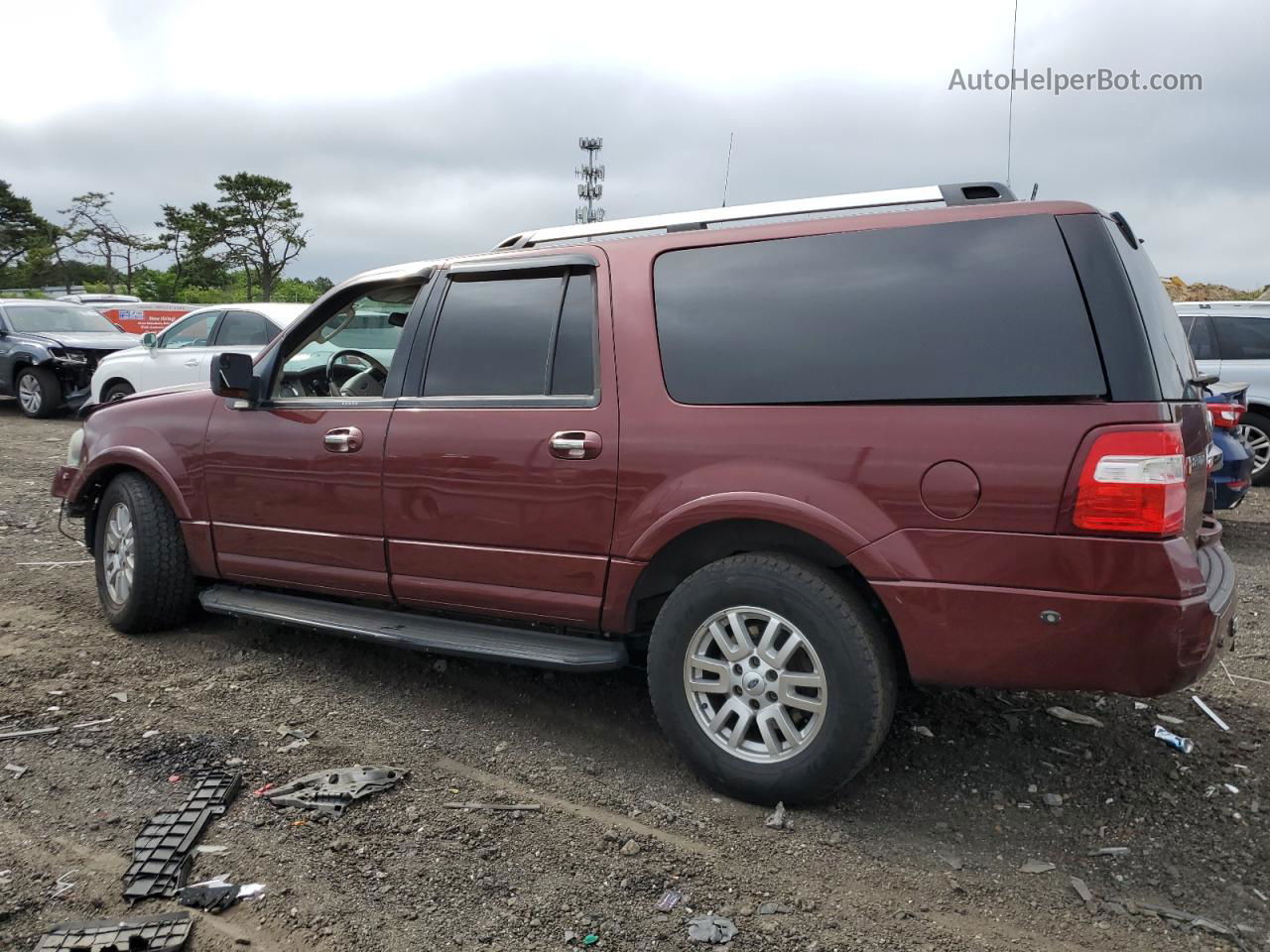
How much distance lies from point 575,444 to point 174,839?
174cm

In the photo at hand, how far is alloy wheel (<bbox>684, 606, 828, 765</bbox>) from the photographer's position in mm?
3074

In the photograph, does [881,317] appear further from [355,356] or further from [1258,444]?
[1258,444]

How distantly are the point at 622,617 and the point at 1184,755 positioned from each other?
212 cm

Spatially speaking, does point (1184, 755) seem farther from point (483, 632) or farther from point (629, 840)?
point (483, 632)

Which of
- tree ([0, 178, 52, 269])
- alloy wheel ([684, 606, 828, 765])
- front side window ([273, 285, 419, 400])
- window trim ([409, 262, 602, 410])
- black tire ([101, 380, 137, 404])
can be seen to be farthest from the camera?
tree ([0, 178, 52, 269])

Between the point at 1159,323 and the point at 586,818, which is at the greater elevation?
the point at 1159,323

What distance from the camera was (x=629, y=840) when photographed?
3.00 metres

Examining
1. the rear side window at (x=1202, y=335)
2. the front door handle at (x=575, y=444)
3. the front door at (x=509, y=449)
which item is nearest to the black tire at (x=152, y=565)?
the front door at (x=509, y=449)

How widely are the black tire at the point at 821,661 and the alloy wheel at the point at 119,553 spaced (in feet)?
9.33

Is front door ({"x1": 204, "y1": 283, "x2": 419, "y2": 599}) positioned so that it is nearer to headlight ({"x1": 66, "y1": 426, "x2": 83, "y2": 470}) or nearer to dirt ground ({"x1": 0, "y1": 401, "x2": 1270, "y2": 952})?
dirt ground ({"x1": 0, "y1": 401, "x2": 1270, "y2": 952})

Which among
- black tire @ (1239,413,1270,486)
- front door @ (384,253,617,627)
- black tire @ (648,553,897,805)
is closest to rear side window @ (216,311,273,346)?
front door @ (384,253,617,627)

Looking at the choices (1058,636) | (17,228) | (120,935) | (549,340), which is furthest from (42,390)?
(17,228)

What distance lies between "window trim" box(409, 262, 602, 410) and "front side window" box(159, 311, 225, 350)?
786cm

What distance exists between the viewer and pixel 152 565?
4.62m
